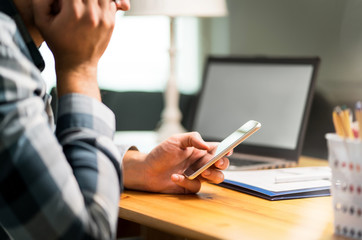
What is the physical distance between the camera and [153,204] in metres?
0.98

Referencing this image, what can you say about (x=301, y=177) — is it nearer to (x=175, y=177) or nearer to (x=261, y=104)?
(x=175, y=177)

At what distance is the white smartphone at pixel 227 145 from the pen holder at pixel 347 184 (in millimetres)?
209

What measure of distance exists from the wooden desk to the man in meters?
0.13

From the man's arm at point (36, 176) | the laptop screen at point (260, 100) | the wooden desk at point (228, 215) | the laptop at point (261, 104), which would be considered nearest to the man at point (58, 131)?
the man's arm at point (36, 176)

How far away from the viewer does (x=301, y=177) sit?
1.10m

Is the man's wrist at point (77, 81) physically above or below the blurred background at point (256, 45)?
above

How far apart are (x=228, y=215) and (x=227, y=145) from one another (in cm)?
14

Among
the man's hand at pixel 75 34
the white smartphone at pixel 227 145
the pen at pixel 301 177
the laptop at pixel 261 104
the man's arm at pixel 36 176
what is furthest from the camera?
the laptop at pixel 261 104

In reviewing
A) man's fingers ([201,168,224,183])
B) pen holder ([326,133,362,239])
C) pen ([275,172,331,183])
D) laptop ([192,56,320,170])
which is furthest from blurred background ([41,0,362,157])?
pen holder ([326,133,362,239])

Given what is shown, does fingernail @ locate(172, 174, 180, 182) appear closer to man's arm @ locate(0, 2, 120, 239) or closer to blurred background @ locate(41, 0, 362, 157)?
man's arm @ locate(0, 2, 120, 239)

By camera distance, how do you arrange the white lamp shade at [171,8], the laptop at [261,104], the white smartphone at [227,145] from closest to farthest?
the white smartphone at [227,145] < the laptop at [261,104] < the white lamp shade at [171,8]

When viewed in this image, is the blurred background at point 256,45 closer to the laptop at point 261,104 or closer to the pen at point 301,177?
the laptop at point 261,104

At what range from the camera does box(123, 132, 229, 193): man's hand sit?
1.06 metres

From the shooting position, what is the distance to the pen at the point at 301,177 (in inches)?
42.9
